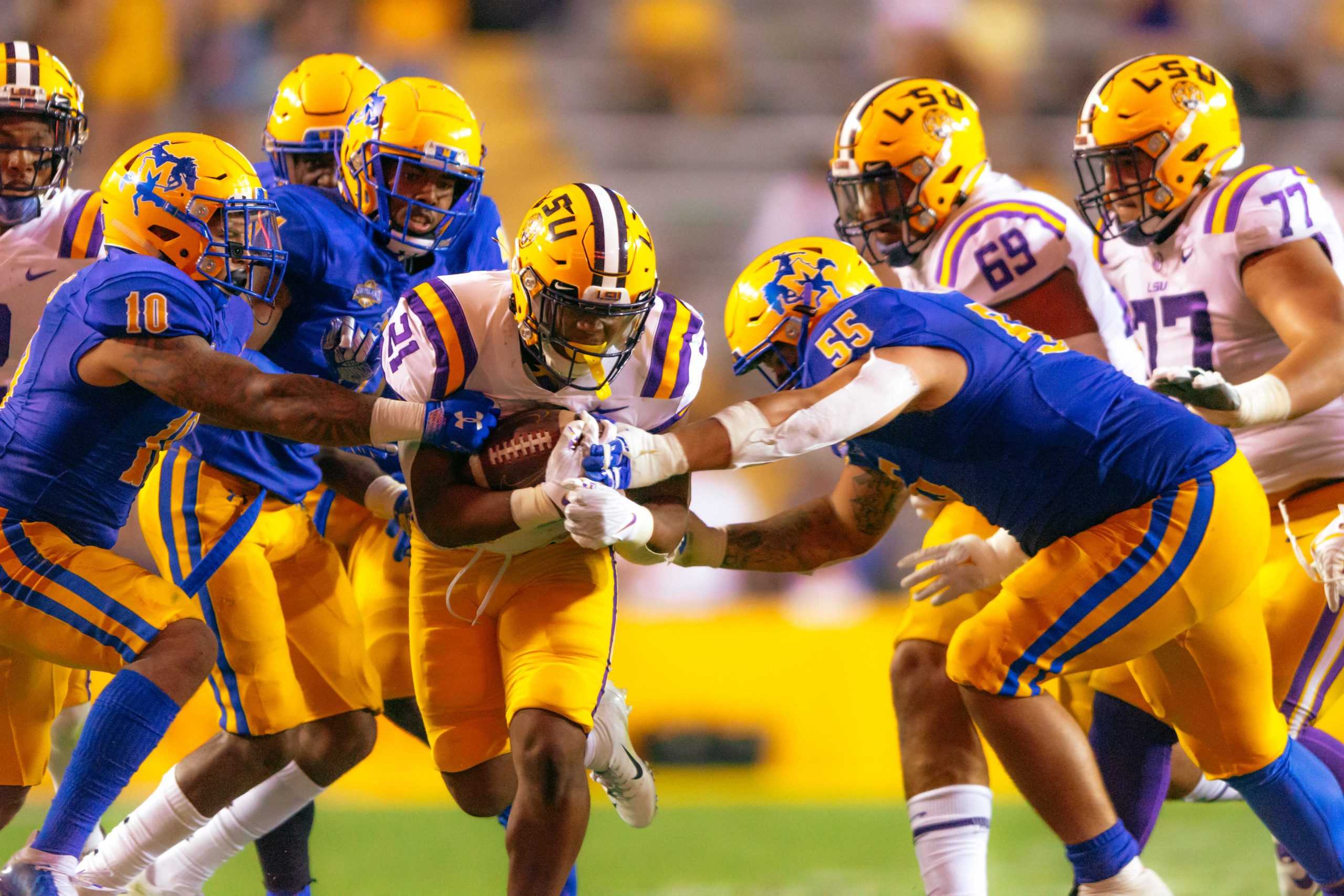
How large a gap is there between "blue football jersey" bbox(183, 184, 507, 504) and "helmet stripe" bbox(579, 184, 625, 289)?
3.29 ft

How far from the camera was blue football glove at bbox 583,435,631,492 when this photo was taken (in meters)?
3.47

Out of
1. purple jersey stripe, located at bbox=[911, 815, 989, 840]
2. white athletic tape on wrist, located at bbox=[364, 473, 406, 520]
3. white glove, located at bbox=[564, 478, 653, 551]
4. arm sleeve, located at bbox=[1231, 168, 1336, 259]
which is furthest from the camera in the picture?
white athletic tape on wrist, located at bbox=[364, 473, 406, 520]

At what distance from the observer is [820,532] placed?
441 cm

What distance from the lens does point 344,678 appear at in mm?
4594

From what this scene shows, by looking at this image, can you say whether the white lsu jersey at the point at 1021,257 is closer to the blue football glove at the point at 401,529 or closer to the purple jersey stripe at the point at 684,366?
the purple jersey stripe at the point at 684,366

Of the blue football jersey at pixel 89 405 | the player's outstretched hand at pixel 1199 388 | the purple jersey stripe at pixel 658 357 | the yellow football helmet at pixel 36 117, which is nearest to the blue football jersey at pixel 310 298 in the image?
the blue football jersey at pixel 89 405

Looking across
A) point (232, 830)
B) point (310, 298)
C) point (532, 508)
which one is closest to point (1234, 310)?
point (532, 508)

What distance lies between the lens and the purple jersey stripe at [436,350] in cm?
382

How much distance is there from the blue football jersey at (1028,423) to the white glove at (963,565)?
0.30 meters

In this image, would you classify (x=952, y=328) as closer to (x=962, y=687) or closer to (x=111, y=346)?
(x=962, y=687)

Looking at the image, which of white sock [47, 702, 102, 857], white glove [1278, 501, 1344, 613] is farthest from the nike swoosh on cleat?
white sock [47, 702, 102, 857]

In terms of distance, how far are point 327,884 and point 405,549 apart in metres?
1.51

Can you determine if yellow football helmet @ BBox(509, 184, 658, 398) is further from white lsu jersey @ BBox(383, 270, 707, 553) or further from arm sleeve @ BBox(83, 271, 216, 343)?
arm sleeve @ BBox(83, 271, 216, 343)

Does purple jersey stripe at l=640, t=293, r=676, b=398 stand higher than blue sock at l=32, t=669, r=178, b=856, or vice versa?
purple jersey stripe at l=640, t=293, r=676, b=398
